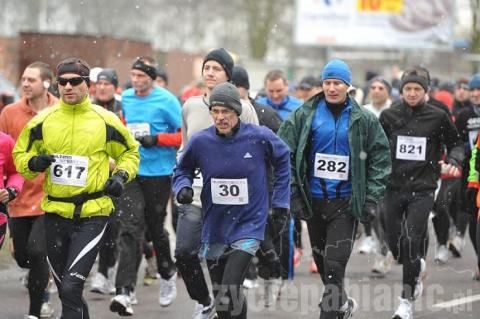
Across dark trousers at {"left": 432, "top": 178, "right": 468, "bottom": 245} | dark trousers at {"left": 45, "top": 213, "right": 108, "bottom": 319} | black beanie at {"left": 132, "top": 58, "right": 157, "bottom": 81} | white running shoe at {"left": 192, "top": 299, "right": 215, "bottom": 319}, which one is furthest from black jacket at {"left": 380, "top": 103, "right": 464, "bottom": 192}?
dark trousers at {"left": 45, "top": 213, "right": 108, "bottom": 319}

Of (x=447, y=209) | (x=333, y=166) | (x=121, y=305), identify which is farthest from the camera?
(x=447, y=209)

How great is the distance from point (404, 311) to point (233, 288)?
2269mm

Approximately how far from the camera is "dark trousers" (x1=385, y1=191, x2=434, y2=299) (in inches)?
388

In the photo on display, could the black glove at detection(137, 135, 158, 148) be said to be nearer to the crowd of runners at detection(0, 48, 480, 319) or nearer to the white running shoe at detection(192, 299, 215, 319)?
the crowd of runners at detection(0, 48, 480, 319)

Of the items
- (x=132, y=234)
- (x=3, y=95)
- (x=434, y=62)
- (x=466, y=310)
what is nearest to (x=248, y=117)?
(x=132, y=234)

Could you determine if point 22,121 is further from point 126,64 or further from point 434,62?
point 434,62

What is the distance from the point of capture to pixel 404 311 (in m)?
9.48

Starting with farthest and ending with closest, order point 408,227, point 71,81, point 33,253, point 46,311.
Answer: point 408,227 < point 46,311 < point 33,253 < point 71,81

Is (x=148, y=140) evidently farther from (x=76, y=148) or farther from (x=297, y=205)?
(x=76, y=148)

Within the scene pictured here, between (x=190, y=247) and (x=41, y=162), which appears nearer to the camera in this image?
(x=41, y=162)

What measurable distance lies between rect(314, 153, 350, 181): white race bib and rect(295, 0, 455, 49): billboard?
30541 mm

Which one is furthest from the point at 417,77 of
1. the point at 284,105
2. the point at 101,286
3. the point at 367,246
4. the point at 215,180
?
the point at 367,246

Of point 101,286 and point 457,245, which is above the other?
point 457,245

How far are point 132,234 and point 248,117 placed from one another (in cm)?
185
